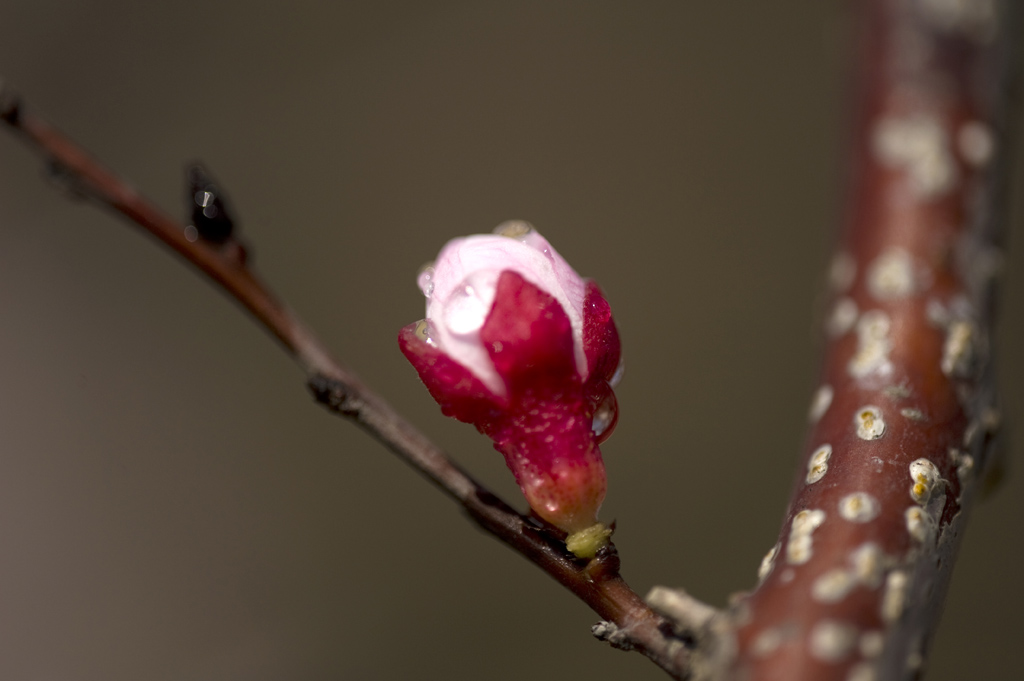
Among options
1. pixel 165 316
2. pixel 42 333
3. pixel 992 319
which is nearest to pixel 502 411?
pixel 992 319

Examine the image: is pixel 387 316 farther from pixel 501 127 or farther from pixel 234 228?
pixel 234 228

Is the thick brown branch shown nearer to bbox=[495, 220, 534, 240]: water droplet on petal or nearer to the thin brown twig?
the thin brown twig

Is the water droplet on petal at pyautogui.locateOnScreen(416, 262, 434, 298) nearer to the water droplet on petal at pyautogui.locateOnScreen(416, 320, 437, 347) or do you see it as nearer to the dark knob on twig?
the water droplet on petal at pyautogui.locateOnScreen(416, 320, 437, 347)

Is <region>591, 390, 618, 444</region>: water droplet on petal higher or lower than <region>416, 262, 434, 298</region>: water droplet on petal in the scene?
higher

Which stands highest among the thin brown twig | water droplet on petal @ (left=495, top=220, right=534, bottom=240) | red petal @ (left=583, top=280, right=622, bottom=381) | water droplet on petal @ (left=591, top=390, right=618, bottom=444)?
water droplet on petal @ (left=495, top=220, right=534, bottom=240)

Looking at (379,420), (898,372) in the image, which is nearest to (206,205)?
(379,420)

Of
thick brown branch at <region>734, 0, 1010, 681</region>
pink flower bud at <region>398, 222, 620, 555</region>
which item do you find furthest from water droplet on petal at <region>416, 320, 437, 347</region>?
thick brown branch at <region>734, 0, 1010, 681</region>

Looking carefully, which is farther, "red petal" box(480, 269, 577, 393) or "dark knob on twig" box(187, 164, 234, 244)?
"dark knob on twig" box(187, 164, 234, 244)

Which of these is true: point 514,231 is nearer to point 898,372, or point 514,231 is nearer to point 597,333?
point 597,333
